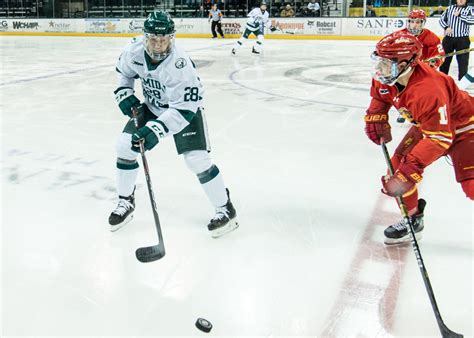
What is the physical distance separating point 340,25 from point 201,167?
1260cm

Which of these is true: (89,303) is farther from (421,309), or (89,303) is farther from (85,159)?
(85,159)

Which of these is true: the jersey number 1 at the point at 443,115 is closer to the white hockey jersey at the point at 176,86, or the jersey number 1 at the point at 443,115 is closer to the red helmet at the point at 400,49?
the red helmet at the point at 400,49

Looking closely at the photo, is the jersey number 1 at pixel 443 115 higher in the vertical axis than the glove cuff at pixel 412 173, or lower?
higher

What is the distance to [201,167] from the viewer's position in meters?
2.26

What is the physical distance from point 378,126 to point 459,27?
166 inches

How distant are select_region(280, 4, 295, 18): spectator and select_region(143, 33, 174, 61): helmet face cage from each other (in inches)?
522

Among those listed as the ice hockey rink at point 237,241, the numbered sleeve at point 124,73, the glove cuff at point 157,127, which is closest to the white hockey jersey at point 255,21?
the ice hockey rink at point 237,241

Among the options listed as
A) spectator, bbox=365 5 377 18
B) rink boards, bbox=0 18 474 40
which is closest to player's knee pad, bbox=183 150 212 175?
rink boards, bbox=0 18 474 40


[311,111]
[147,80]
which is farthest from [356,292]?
[311,111]

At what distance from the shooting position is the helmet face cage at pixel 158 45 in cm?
202

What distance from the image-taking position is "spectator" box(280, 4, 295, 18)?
14.6 m

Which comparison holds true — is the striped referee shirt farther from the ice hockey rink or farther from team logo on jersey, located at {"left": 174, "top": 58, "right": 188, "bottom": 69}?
team logo on jersey, located at {"left": 174, "top": 58, "right": 188, "bottom": 69}

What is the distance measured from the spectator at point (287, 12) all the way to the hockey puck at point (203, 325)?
1396 centimetres

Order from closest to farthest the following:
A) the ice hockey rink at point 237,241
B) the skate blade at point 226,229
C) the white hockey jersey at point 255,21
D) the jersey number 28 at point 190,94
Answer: the ice hockey rink at point 237,241, the jersey number 28 at point 190,94, the skate blade at point 226,229, the white hockey jersey at point 255,21
